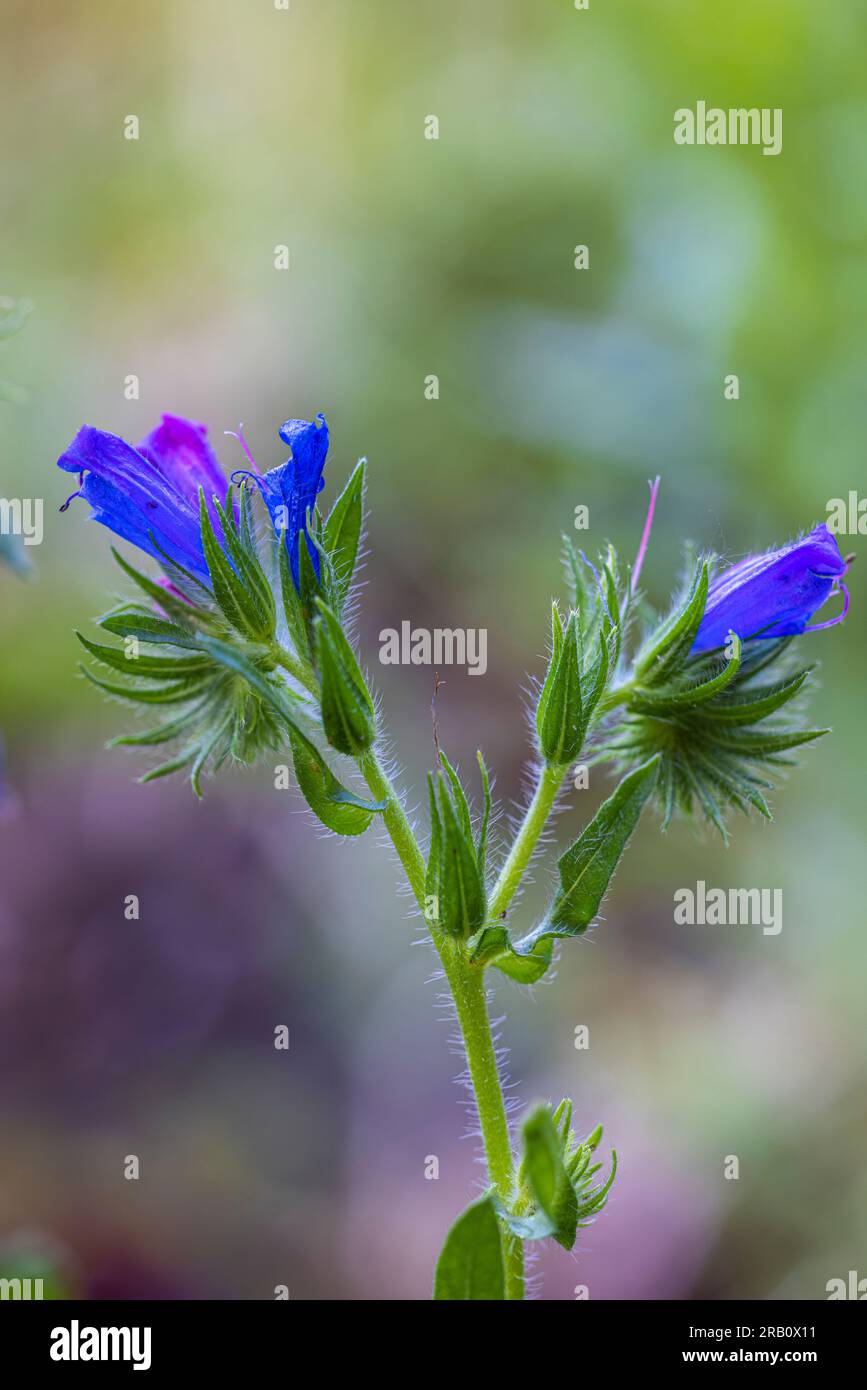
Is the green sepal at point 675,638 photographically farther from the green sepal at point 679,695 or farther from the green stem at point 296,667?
the green stem at point 296,667

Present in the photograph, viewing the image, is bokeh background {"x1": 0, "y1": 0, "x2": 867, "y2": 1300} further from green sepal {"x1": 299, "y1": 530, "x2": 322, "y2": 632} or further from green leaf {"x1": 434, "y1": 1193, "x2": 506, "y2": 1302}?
green sepal {"x1": 299, "y1": 530, "x2": 322, "y2": 632}

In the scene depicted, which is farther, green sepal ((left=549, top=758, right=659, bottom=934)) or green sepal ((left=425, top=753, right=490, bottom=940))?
green sepal ((left=549, top=758, right=659, bottom=934))

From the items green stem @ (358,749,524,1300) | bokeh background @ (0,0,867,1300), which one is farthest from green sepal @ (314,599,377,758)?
bokeh background @ (0,0,867,1300)

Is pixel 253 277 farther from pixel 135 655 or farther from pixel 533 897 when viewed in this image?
pixel 135 655

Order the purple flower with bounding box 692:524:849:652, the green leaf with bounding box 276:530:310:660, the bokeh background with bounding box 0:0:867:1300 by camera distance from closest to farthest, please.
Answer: the green leaf with bounding box 276:530:310:660 → the purple flower with bounding box 692:524:849:652 → the bokeh background with bounding box 0:0:867:1300

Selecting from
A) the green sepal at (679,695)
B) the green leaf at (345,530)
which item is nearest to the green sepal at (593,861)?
the green sepal at (679,695)

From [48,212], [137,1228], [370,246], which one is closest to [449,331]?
[370,246]
